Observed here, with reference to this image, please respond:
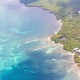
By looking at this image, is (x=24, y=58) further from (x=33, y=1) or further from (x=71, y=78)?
(x=33, y=1)

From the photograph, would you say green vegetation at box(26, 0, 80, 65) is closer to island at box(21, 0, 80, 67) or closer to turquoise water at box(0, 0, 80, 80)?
island at box(21, 0, 80, 67)

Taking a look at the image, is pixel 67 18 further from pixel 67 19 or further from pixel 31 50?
pixel 31 50

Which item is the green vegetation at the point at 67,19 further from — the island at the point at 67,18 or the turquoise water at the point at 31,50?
the turquoise water at the point at 31,50

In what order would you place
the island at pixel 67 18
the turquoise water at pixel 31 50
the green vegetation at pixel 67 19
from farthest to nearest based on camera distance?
the green vegetation at pixel 67 19
the island at pixel 67 18
the turquoise water at pixel 31 50

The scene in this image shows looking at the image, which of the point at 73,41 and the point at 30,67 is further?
the point at 73,41

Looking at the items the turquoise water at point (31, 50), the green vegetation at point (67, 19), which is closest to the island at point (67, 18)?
the green vegetation at point (67, 19)

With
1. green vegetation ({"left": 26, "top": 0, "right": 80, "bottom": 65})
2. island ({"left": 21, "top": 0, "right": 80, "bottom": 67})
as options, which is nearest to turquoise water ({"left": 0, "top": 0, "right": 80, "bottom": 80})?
island ({"left": 21, "top": 0, "right": 80, "bottom": 67})

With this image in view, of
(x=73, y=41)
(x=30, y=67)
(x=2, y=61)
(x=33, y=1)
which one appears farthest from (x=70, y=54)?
(x=33, y=1)
